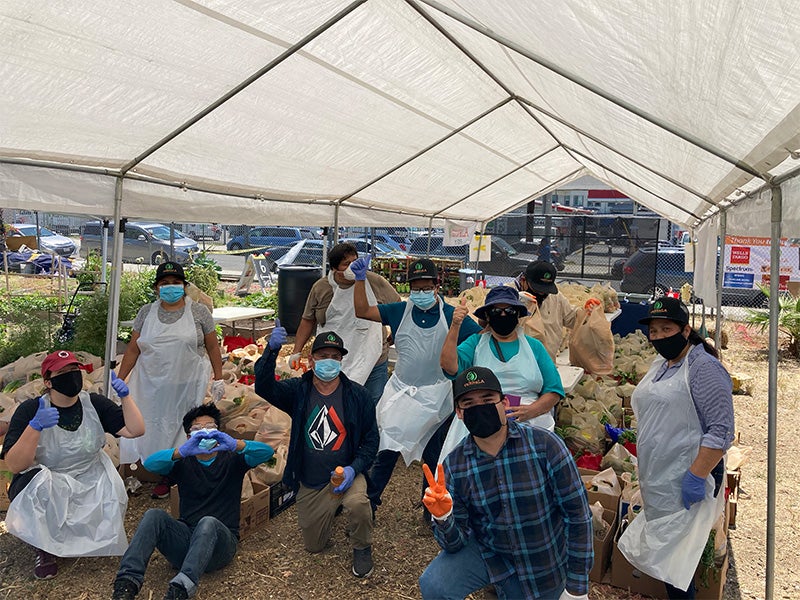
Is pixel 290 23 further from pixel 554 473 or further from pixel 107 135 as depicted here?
pixel 554 473

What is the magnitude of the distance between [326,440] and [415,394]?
66 centimetres

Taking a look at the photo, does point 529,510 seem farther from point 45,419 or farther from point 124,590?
point 45,419

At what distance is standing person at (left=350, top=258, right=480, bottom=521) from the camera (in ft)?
13.3

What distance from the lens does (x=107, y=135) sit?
13.2ft

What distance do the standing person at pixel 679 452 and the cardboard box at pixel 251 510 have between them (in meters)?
2.30

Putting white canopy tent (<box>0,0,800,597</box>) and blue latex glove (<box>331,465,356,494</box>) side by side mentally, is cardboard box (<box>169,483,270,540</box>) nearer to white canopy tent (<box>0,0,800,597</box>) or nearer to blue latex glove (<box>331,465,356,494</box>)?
blue latex glove (<box>331,465,356,494</box>)

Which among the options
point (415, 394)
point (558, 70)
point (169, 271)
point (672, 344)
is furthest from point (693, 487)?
point (169, 271)

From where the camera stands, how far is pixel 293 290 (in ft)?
33.6

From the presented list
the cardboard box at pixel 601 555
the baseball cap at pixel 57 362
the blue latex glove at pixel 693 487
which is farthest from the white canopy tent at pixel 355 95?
the baseball cap at pixel 57 362

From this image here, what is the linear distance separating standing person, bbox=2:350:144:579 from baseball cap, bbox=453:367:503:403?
2138 mm

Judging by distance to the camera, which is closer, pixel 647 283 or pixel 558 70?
pixel 558 70

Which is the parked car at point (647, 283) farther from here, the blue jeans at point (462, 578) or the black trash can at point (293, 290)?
the blue jeans at point (462, 578)

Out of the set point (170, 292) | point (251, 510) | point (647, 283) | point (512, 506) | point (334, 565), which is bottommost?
point (334, 565)

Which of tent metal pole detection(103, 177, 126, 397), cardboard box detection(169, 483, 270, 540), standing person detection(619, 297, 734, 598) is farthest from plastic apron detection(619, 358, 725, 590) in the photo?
tent metal pole detection(103, 177, 126, 397)
